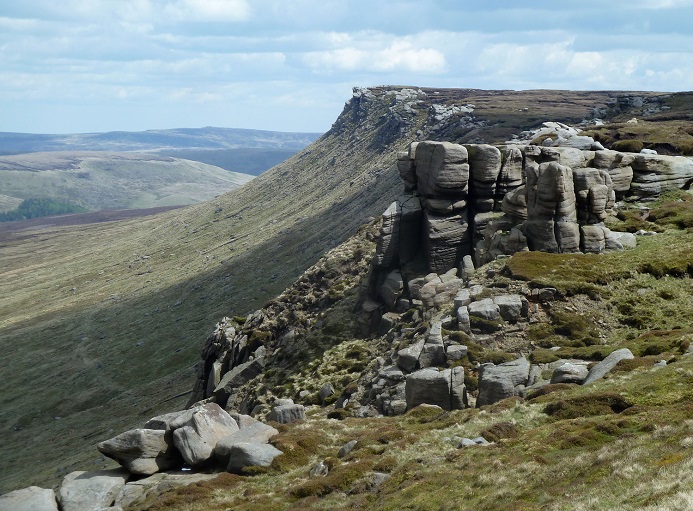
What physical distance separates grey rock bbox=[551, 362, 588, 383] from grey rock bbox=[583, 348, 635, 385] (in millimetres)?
483

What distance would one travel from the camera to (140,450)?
129ft

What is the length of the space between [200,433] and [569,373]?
22.2 meters

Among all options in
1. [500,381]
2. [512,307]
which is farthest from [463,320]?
[500,381]

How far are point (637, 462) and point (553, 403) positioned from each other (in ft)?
39.2

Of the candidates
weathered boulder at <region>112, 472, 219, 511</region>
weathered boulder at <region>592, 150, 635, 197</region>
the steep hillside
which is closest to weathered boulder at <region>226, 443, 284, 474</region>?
weathered boulder at <region>112, 472, 219, 511</region>

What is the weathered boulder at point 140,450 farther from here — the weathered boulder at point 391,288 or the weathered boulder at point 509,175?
the weathered boulder at point 509,175

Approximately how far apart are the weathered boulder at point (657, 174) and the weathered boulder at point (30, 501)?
60.1 m

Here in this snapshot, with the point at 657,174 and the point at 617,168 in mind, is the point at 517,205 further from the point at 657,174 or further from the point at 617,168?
the point at 657,174

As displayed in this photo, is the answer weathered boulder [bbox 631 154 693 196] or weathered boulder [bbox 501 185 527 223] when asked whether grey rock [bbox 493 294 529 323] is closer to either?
weathered boulder [bbox 501 185 527 223]

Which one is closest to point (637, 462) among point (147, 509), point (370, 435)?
point (370, 435)

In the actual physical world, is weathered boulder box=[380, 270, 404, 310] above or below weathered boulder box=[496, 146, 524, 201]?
below

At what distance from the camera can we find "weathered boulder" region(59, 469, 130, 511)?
3628cm

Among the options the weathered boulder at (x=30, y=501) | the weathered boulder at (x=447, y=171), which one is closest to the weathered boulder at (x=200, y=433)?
the weathered boulder at (x=30, y=501)

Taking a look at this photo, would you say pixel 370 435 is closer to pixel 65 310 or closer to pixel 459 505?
pixel 459 505
